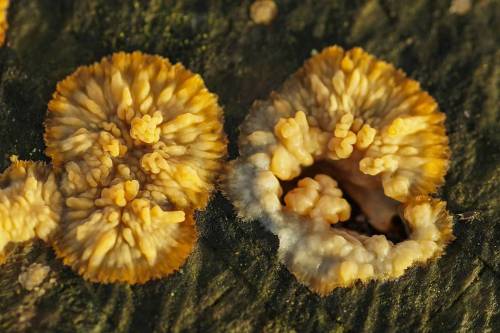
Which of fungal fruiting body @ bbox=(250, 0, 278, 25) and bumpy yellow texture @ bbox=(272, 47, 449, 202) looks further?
fungal fruiting body @ bbox=(250, 0, 278, 25)

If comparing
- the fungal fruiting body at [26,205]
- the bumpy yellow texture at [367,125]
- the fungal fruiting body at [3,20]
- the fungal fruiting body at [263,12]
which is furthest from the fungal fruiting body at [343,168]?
the fungal fruiting body at [3,20]

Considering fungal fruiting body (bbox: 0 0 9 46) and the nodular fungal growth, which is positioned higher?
fungal fruiting body (bbox: 0 0 9 46)

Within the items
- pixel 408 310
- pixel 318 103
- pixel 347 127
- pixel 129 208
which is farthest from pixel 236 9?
pixel 408 310

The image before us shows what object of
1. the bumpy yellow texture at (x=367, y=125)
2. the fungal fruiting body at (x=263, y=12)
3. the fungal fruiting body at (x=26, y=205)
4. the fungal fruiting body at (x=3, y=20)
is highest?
the fungal fruiting body at (x=263, y=12)

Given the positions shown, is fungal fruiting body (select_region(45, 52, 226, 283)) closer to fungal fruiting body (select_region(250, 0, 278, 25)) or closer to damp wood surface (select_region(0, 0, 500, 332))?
damp wood surface (select_region(0, 0, 500, 332))

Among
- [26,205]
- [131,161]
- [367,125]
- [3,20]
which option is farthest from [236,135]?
[3,20]

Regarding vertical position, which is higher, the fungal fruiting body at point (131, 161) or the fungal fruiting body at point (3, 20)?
the fungal fruiting body at point (3, 20)

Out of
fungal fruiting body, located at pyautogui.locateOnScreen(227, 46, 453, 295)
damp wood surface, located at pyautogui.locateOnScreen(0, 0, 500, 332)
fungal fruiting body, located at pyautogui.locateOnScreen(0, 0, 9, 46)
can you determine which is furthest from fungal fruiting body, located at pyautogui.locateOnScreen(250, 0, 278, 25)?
fungal fruiting body, located at pyautogui.locateOnScreen(0, 0, 9, 46)

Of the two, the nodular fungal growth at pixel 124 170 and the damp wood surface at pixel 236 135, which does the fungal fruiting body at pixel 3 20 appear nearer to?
the damp wood surface at pixel 236 135
